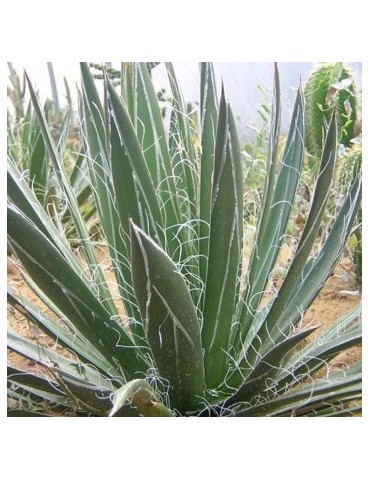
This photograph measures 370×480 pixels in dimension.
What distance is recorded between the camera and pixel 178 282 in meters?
0.90

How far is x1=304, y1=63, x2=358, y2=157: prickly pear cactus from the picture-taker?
4.52 feet

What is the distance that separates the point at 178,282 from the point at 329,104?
796 mm

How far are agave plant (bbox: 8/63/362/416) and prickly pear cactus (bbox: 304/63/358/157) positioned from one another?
27 centimetres

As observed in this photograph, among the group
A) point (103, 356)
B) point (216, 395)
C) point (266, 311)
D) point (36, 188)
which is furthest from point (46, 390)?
point (36, 188)

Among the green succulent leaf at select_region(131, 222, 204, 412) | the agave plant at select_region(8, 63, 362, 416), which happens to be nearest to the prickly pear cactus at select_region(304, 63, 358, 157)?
the agave plant at select_region(8, 63, 362, 416)

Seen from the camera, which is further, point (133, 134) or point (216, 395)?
point (216, 395)

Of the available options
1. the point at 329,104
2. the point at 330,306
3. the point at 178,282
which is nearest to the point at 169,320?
the point at 178,282

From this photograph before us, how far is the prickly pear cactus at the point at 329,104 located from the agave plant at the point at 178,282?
27 centimetres

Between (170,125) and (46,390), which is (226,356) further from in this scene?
(170,125)

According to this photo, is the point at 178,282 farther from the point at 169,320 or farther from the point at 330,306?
the point at 330,306

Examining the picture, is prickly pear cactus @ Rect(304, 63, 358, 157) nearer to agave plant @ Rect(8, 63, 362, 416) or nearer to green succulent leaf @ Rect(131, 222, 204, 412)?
agave plant @ Rect(8, 63, 362, 416)

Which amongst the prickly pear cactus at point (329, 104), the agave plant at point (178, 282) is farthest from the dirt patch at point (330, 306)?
the prickly pear cactus at point (329, 104)

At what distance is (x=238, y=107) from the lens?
1.33 metres

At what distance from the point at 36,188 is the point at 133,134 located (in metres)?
0.86
